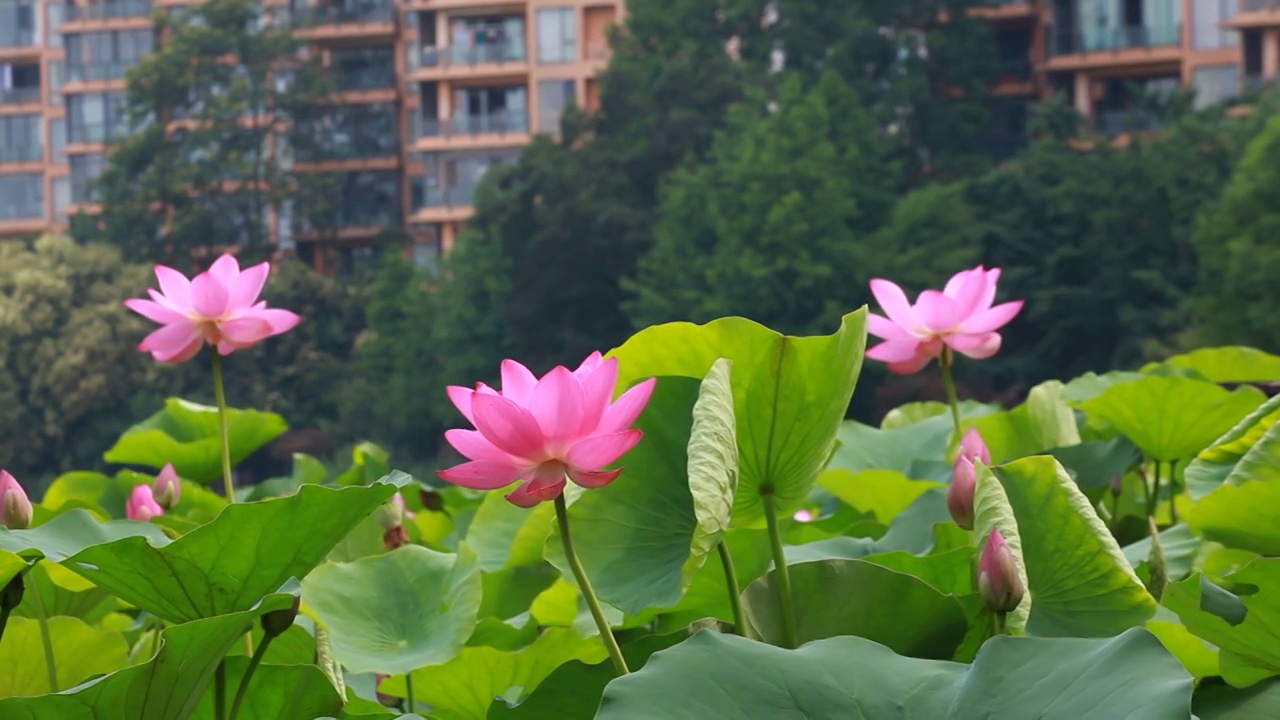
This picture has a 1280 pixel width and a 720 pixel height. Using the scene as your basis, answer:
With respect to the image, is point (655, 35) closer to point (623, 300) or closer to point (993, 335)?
point (623, 300)

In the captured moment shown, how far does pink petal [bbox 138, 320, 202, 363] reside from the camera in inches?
34.7

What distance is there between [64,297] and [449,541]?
2366 cm

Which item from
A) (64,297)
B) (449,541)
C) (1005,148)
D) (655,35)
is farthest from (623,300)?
(449,541)

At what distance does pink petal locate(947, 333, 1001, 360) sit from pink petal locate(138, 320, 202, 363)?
41 centimetres

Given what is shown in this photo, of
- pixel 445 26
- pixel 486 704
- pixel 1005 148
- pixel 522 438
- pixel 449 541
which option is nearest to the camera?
pixel 522 438

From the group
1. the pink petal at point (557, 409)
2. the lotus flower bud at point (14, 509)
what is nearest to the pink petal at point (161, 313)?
the lotus flower bud at point (14, 509)

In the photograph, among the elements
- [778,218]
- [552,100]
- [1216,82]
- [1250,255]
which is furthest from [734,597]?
[552,100]

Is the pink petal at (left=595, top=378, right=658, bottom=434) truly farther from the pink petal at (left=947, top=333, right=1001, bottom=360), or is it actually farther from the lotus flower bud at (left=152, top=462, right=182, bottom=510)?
the lotus flower bud at (left=152, top=462, right=182, bottom=510)

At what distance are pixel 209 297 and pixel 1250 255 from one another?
16.3 m

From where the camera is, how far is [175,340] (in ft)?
2.90

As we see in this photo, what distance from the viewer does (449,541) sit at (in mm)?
1279

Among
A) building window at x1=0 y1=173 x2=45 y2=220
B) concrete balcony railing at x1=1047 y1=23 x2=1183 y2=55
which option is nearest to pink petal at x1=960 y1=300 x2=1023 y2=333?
concrete balcony railing at x1=1047 y1=23 x2=1183 y2=55

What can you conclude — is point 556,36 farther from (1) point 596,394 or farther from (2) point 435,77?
(1) point 596,394

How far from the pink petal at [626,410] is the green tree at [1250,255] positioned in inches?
629
